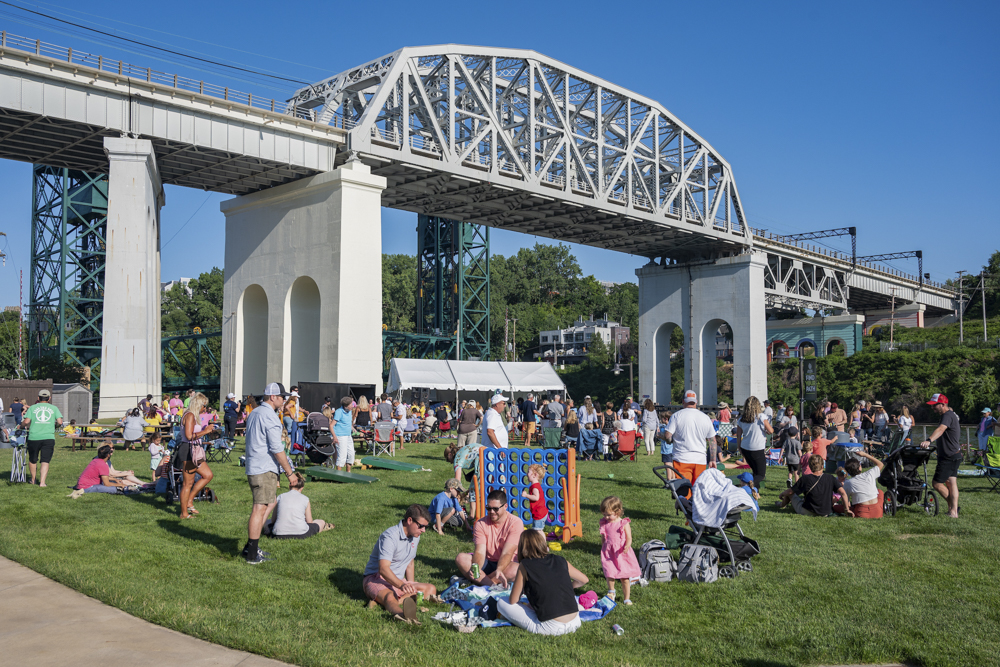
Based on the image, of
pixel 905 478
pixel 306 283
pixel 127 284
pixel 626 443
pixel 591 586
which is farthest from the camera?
pixel 306 283

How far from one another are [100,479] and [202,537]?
4467 mm

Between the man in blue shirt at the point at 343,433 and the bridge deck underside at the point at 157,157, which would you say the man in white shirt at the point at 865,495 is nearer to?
the man in blue shirt at the point at 343,433

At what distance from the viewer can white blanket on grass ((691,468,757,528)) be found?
855 cm

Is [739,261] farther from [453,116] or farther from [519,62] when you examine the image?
[453,116]

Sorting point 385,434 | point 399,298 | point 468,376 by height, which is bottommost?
point 385,434

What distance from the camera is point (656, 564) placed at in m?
8.05

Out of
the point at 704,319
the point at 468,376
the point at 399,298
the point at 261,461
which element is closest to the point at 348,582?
the point at 261,461

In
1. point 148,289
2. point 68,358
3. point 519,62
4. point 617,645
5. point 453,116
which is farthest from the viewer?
point 68,358

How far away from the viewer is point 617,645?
6.23 m

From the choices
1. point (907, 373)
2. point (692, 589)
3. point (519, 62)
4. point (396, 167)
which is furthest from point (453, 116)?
point (907, 373)

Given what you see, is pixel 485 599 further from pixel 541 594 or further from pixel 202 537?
pixel 202 537

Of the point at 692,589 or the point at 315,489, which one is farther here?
the point at 315,489

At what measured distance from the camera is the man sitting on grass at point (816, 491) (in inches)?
469

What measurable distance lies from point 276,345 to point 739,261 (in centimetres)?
3546
